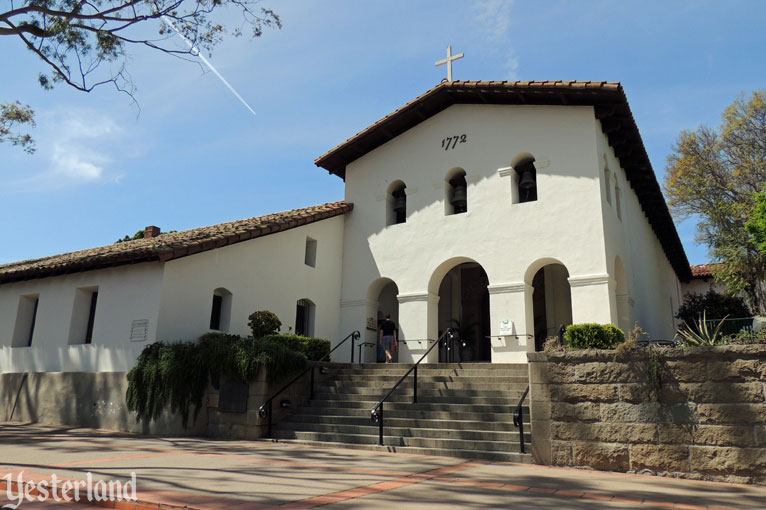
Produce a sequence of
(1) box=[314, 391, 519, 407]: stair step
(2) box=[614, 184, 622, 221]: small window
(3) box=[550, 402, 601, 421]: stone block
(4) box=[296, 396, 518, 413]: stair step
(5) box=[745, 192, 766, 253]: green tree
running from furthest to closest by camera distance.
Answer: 1. (5) box=[745, 192, 766, 253]: green tree
2. (2) box=[614, 184, 622, 221]: small window
3. (1) box=[314, 391, 519, 407]: stair step
4. (4) box=[296, 396, 518, 413]: stair step
5. (3) box=[550, 402, 601, 421]: stone block

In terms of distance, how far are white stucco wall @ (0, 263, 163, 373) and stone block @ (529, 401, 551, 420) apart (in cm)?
792

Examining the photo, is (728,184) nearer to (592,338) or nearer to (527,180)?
(527,180)

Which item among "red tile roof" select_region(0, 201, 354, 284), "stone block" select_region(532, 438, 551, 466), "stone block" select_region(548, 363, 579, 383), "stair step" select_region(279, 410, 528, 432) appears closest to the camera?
"stone block" select_region(532, 438, 551, 466)

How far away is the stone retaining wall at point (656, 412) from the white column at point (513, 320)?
5.56 meters

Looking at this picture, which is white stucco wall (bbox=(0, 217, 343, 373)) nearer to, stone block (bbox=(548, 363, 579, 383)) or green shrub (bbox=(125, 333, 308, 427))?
green shrub (bbox=(125, 333, 308, 427))

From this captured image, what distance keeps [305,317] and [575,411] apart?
30.8 ft

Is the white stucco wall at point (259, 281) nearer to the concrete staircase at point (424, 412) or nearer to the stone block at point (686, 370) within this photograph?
the concrete staircase at point (424, 412)

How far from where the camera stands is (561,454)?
311 inches

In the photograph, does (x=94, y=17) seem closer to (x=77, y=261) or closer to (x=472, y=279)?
(x=77, y=261)

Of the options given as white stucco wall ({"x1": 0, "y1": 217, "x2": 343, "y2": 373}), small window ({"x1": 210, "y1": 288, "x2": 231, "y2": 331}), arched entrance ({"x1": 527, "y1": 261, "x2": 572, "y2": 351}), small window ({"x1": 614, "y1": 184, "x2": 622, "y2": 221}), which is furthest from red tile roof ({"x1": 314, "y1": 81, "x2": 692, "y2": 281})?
small window ({"x1": 210, "y1": 288, "x2": 231, "y2": 331})

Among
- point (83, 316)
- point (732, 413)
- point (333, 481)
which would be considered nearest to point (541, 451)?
point (732, 413)

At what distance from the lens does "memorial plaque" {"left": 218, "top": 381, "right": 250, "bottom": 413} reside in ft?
35.6

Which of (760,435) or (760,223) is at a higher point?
(760,223)

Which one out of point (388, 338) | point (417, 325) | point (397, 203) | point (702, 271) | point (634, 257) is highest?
point (702, 271)
